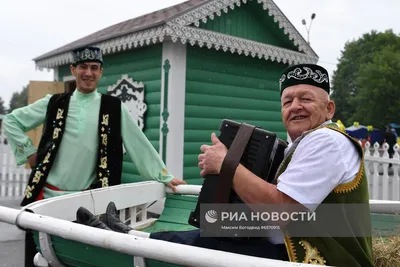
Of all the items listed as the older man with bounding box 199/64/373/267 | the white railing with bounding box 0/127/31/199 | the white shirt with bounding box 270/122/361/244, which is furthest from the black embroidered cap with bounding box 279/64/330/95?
the white railing with bounding box 0/127/31/199

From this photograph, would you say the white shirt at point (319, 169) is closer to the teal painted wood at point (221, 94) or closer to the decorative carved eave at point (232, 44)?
the decorative carved eave at point (232, 44)

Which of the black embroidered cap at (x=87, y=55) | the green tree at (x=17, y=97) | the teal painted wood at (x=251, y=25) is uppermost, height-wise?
the green tree at (x=17, y=97)

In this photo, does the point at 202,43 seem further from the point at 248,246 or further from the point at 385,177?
the point at 248,246

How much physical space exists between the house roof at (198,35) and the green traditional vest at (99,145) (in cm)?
222

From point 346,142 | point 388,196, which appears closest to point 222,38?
point 388,196

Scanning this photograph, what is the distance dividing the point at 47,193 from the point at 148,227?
0.81 m

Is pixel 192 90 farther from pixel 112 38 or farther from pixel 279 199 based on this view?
pixel 279 199

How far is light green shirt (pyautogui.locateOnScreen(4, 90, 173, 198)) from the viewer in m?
2.86

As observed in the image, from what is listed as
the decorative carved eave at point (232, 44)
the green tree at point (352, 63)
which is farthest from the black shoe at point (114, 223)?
the green tree at point (352, 63)

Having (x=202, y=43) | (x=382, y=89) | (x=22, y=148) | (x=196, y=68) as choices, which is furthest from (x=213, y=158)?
(x=382, y=89)

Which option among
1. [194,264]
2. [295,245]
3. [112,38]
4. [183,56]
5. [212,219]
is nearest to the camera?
[194,264]

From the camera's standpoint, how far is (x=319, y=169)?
4.60 ft

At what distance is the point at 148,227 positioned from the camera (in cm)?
323

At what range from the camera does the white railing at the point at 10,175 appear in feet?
25.0
